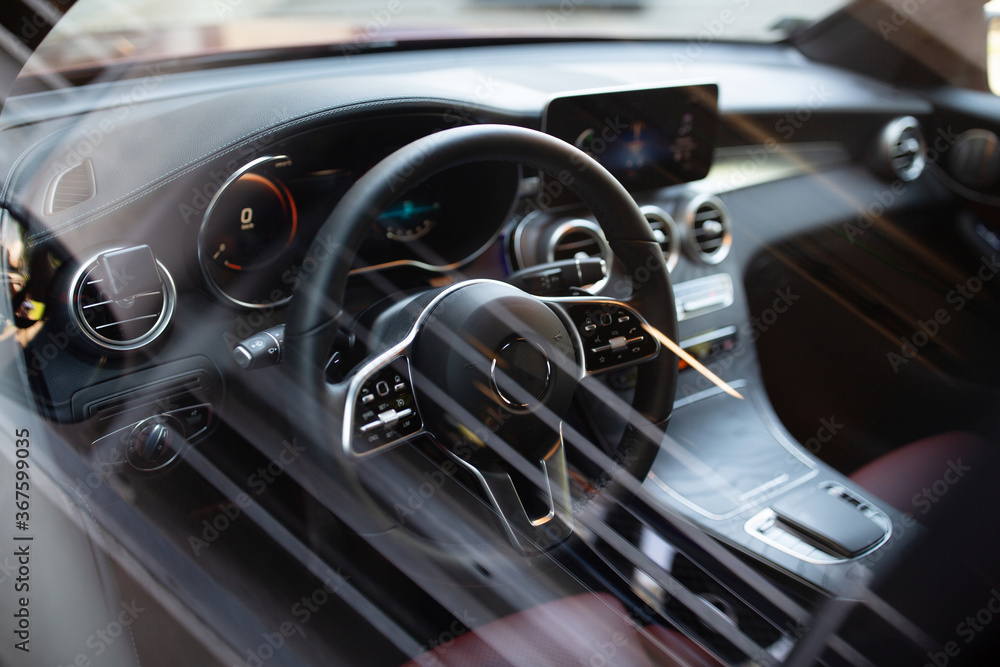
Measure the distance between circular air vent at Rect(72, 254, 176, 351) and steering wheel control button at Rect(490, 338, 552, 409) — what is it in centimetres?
54

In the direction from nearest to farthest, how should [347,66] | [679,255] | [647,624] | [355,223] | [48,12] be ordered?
[48,12] < [355,223] < [647,624] < [347,66] < [679,255]

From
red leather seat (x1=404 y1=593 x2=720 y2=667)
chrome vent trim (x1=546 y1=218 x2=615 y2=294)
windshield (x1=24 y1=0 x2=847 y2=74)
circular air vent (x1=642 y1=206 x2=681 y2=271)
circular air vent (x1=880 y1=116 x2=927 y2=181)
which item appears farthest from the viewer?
circular air vent (x1=880 y1=116 x2=927 y2=181)

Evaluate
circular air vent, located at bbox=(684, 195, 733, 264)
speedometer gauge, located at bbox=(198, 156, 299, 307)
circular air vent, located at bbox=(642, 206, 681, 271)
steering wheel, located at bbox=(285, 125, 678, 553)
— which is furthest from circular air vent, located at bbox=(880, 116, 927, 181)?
speedometer gauge, located at bbox=(198, 156, 299, 307)

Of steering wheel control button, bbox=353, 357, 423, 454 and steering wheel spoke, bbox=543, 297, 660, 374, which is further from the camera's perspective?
steering wheel spoke, bbox=543, 297, 660, 374

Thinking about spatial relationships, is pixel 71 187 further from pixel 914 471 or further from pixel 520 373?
pixel 914 471

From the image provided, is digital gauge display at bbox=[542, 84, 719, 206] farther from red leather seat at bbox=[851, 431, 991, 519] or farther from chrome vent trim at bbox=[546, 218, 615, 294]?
red leather seat at bbox=[851, 431, 991, 519]

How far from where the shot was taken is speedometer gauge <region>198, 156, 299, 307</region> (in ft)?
3.83

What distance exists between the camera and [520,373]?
110cm

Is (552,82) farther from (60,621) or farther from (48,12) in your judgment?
(60,621)

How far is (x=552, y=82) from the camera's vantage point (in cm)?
162

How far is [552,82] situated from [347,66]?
48cm

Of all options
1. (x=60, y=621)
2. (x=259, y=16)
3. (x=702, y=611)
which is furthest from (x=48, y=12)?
(x=702, y=611)

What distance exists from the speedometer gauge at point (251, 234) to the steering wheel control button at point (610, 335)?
53cm

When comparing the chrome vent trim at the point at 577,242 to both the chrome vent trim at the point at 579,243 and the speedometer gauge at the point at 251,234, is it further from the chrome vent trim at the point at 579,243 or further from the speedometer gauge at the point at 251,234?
the speedometer gauge at the point at 251,234
